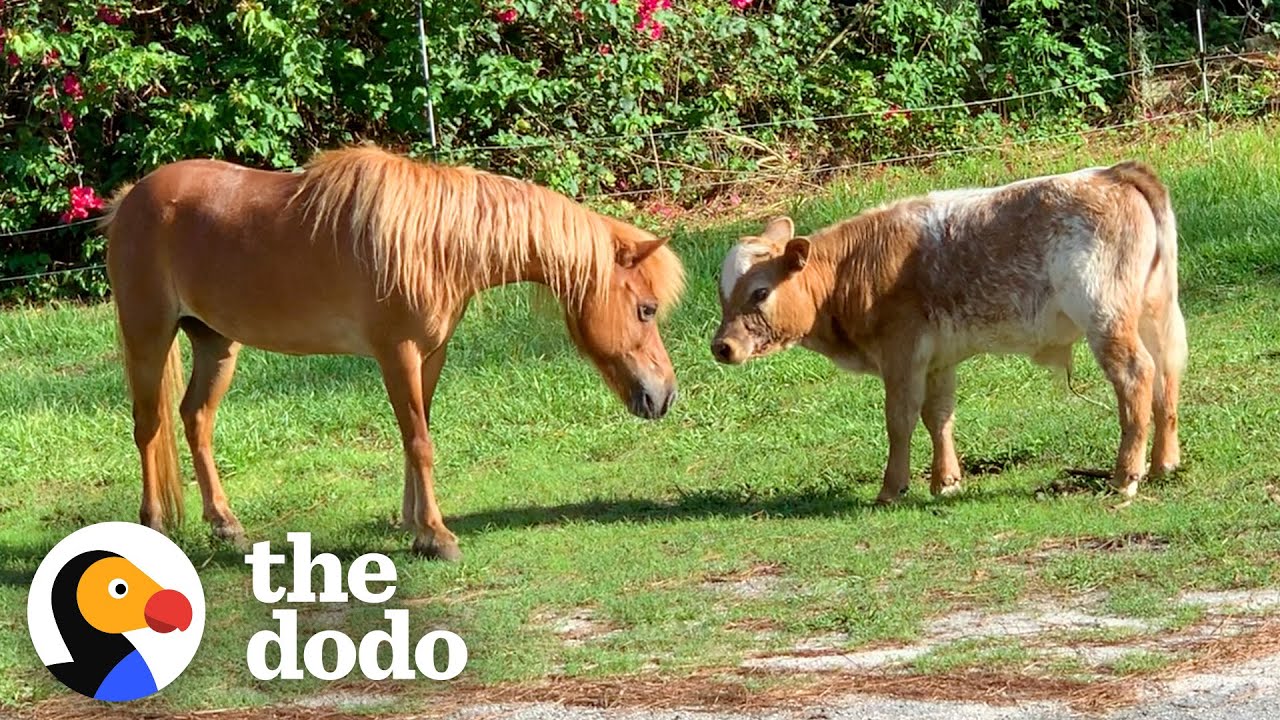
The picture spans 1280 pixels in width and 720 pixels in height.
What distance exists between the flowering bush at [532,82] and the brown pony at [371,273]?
5.57 m

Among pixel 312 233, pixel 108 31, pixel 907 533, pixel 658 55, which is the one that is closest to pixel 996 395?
pixel 907 533

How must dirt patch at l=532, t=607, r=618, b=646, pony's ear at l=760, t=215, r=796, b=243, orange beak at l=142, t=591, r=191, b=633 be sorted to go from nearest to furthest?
1. orange beak at l=142, t=591, r=191, b=633
2. dirt patch at l=532, t=607, r=618, b=646
3. pony's ear at l=760, t=215, r=796, b=243

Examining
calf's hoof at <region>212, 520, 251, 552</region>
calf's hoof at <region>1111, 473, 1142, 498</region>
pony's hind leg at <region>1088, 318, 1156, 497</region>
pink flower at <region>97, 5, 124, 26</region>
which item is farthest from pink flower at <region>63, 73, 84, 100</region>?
calf's hoof at <region>1111, 473, 1142, 498</region>

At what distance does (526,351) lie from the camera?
11.9 meters

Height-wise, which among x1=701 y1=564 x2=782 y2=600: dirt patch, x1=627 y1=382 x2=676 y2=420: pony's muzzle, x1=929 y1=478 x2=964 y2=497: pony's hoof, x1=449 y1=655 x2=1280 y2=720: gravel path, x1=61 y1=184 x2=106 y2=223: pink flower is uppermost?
x1=61 y1=184 x2=106 y2=223: pink flower

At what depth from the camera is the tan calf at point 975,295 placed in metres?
8.21

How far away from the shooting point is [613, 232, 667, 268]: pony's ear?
826 centimetres

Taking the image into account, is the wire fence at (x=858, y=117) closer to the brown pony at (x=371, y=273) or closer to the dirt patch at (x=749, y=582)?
the brown pony at (x=371, y=273)

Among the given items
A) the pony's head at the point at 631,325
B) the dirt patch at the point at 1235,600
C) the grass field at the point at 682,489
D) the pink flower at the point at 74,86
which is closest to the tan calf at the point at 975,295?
the grass field at the point at 682,489

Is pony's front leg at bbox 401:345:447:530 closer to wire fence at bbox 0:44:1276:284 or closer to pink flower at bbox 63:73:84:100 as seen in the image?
wire fence at bbox 0:44:1276:284

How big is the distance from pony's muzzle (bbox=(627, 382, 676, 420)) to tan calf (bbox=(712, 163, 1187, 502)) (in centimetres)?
72

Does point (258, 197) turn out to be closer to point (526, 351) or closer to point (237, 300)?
point (237, 300)

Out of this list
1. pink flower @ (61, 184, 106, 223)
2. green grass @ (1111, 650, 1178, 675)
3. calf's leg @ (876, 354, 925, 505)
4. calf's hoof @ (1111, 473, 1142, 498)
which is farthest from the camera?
pink flower @ (61, 184, 106, 223)

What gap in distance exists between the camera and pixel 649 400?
8219 mm
